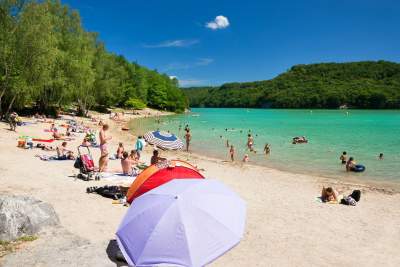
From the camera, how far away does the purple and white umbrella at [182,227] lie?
5.00 metres

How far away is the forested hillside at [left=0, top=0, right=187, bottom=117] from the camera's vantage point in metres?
32.6

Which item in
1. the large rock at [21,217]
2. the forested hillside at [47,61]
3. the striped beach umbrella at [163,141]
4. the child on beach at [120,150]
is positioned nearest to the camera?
the large rock at [21,217]

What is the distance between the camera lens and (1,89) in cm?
3281

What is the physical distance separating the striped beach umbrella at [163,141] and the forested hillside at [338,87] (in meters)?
142

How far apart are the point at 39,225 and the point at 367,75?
178m

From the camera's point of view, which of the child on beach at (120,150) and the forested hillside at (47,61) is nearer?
→ the child on beach at (120,150)

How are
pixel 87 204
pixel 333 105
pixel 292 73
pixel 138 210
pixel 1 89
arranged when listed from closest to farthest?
pixel 138 210 → pixel 87 204 → pixel 1 89 → pixel 333 105 → pixel 292 73

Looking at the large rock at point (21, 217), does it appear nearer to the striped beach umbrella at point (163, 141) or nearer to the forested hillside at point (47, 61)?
the striped beach umbrella at point (163, 141)

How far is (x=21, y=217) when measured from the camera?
7797 millimetres

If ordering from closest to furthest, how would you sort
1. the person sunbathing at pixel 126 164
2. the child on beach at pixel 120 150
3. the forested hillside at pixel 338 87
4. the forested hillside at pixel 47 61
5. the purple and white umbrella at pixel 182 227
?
the purple and white umbrella at pixel 182 227 < the person sunbathing at pixel 126 164 < the child on beach at pixel 120 150 < the forested hillside at pixel 47 61 < the forested hillside at pixel 338 87

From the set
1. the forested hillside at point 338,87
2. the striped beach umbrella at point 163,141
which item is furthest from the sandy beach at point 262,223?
the forested hillside at point 338,87

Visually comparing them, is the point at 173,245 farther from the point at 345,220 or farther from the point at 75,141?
the point at 75,141

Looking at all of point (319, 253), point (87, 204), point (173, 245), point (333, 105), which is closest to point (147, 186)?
point (87, 204)

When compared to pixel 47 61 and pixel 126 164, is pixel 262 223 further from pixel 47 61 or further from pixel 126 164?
pixel 47 61
